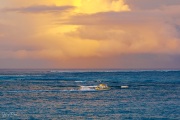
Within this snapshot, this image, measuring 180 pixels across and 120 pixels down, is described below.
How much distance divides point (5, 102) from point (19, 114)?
1460cm

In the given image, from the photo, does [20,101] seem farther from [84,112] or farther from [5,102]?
[84,112]

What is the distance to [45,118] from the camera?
53.1 m

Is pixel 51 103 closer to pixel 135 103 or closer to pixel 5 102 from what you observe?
pixel 5 102

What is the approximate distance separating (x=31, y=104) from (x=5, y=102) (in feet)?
16.2

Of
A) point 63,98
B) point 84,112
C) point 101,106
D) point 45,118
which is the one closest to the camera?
point 45,118

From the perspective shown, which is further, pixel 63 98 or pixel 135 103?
pixel 63 98

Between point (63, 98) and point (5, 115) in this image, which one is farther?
point (63, 98)

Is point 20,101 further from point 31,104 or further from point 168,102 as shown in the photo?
point 168,102

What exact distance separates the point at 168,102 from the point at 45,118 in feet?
75.8

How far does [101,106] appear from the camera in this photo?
2539 inches

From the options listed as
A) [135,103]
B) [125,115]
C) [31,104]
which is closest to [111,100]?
[135,103]

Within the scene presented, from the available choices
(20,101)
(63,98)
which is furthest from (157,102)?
(20,101)

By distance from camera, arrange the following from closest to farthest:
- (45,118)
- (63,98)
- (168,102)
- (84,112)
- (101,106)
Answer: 1. (45,118)
2. (84,112)
3. (101,106)
4. (168,102)
5. (63,98)

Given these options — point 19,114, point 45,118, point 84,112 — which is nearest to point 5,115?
point 19,114
